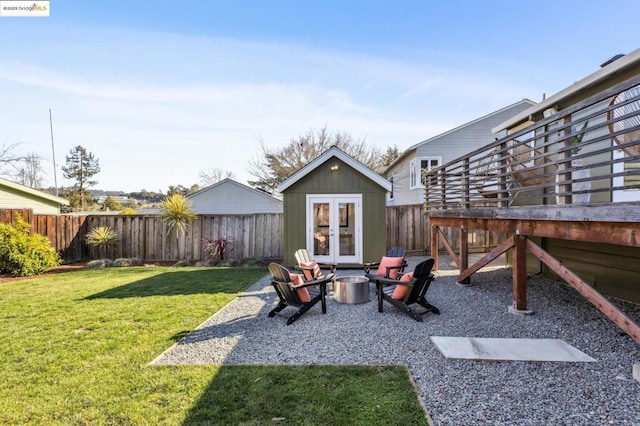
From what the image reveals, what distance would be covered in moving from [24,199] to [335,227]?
14.4 metres

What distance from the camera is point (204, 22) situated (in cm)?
905

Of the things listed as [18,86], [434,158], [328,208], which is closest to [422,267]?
[328,208]

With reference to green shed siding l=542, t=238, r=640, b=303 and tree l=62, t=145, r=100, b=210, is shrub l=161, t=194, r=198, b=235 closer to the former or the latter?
green shed siding l=542, t=238, r=640, b=303

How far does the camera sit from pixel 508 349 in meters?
3.62

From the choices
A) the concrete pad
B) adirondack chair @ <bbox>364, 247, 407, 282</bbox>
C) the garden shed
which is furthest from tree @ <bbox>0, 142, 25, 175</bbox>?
the concrete pad

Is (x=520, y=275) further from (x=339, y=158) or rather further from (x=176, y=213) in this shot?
(x=176, y=213)

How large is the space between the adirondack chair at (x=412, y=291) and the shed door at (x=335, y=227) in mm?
3704

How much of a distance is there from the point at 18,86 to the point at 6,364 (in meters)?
12.4

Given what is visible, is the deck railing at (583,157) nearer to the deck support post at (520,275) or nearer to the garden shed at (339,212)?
the deck support post at (520,275)

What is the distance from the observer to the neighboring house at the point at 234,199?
60.6 ft

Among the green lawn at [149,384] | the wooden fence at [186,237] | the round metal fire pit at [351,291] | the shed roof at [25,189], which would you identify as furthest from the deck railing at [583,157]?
the shed roof at [25,189]

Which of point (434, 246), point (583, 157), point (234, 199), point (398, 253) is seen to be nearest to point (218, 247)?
point (398, 253)

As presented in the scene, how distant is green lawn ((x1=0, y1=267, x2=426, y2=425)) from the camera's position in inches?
95.6

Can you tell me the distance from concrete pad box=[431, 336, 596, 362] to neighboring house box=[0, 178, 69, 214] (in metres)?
15.9
